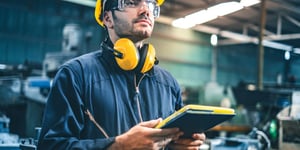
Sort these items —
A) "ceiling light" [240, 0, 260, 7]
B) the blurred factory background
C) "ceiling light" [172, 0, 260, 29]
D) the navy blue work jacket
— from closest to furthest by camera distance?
the navy blue work jacket → the blurred factory background → "ceiling light" [240, 0, 260, 7] → "ceiling light" [172, 0, 260, 29]

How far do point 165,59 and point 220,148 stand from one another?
842 centimetres

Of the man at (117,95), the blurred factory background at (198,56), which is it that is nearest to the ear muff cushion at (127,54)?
the man at (117,95)

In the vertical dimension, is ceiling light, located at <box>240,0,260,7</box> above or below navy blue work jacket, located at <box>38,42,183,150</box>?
above

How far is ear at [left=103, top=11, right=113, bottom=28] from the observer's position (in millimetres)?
1245

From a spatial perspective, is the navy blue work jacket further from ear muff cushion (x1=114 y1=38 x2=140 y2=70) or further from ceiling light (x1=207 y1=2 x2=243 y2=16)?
ceiling light (x1=207 y1=2 x2=243 y2=16)

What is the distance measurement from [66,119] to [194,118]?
0.35 metres

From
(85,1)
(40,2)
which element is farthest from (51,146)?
(40,2)

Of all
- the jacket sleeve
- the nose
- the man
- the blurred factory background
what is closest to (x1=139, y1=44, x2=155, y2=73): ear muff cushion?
the man

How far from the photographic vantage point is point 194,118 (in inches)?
36.2

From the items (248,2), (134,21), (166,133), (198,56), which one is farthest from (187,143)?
(198,56)

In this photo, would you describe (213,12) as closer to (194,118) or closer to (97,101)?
(97,101)

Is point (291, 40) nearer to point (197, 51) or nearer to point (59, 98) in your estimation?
point (197, 51)

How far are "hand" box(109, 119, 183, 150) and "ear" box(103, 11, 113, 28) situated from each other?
0.45 meters

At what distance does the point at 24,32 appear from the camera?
8.48 metres
